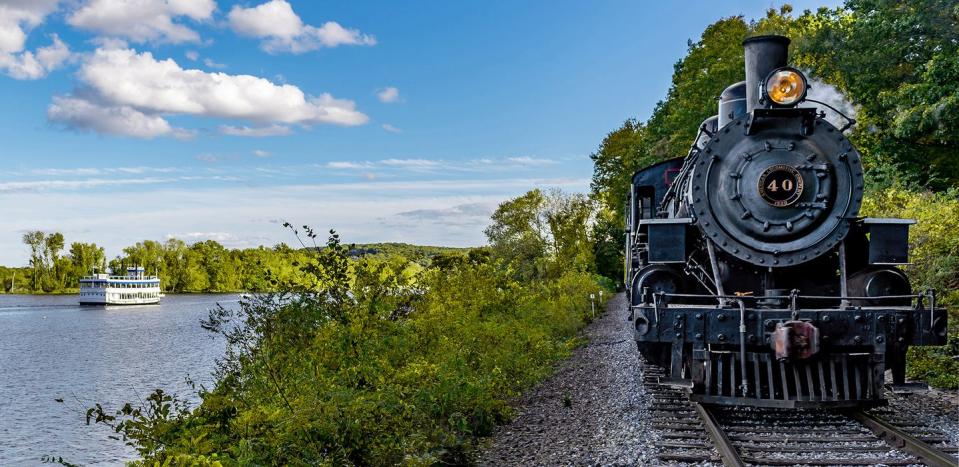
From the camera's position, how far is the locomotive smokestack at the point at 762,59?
8711 mm

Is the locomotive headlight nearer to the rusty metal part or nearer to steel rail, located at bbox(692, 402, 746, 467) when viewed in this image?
the rusty metal part

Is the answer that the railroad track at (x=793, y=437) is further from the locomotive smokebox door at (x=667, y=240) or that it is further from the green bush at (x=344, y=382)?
the green bush at (x=344, y=382)

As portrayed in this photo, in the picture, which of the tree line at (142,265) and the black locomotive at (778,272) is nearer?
the black locomotive at (778,272)

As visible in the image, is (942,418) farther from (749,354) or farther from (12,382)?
(12,382)

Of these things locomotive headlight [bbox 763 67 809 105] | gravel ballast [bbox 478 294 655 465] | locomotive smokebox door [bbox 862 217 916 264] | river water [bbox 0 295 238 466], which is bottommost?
river water [bbox 0 295 238 466]

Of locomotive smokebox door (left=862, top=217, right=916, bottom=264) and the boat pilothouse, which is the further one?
the boat pilothouse

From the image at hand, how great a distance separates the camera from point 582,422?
883 centimetres

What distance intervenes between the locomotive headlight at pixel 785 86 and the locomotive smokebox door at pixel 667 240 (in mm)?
1588

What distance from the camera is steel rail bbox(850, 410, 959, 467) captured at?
5992 mm

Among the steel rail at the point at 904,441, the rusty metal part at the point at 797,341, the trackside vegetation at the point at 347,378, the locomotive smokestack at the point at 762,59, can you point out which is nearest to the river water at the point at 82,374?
the trackside vegetation at the point at 347,378

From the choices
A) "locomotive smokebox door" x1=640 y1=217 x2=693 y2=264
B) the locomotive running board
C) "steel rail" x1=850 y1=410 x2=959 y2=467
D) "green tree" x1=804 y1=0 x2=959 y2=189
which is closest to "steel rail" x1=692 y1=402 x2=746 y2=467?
"steel rail" x1=850 y1=410 x2=959 y2=467

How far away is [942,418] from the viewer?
8180 mm

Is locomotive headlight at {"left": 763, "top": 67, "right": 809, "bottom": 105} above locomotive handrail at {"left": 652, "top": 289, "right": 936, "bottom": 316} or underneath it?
above

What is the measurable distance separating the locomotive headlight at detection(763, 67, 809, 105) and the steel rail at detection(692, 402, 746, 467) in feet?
11.0
